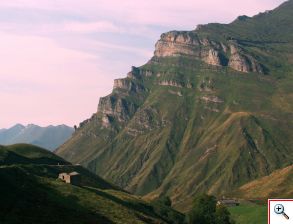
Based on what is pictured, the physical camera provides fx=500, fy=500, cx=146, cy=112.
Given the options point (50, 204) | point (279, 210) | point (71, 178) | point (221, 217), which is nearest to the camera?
point (279, 210)

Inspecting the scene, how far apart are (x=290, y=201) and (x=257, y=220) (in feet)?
562

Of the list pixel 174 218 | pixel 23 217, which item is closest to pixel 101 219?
pixel 23 217

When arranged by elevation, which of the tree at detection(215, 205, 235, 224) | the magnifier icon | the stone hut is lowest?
the tree at detection(215, 205, 235, 224)

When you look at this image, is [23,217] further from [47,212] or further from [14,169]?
[14,169]

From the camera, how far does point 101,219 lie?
9312 cm

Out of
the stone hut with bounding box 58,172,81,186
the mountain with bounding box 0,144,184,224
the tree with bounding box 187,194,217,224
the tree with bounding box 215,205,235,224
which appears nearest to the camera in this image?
the mountain with bounding box 0,144,184,224

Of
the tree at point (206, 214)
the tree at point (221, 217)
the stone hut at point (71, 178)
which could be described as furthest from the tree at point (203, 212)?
the stone hut at point (71, 178)

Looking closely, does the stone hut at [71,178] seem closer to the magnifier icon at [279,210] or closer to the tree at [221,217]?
the tree at [221,217]

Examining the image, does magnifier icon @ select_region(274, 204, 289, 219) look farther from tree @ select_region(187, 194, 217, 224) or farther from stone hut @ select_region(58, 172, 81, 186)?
tree @ select_region(187, 194, 217, 224)

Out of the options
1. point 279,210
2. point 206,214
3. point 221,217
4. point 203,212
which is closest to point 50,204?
point 221,217

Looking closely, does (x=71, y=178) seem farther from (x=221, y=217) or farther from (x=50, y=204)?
(x=50, y=204)

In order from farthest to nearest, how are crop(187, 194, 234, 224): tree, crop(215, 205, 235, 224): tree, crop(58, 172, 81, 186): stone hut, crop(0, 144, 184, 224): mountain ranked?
crop(187, 194, 234, 224): tree < crop(215, 205, 235, 224): tree < crop(58, 172, 81, 186): stone hut < crop(0, 144, 184, 224): mountain

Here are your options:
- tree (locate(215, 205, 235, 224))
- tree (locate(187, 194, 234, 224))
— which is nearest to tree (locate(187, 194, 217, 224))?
tree (locate(187, 194, 234, 224))

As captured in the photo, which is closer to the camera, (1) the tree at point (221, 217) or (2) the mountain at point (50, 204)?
(2) the mountain at point (50, 204)
